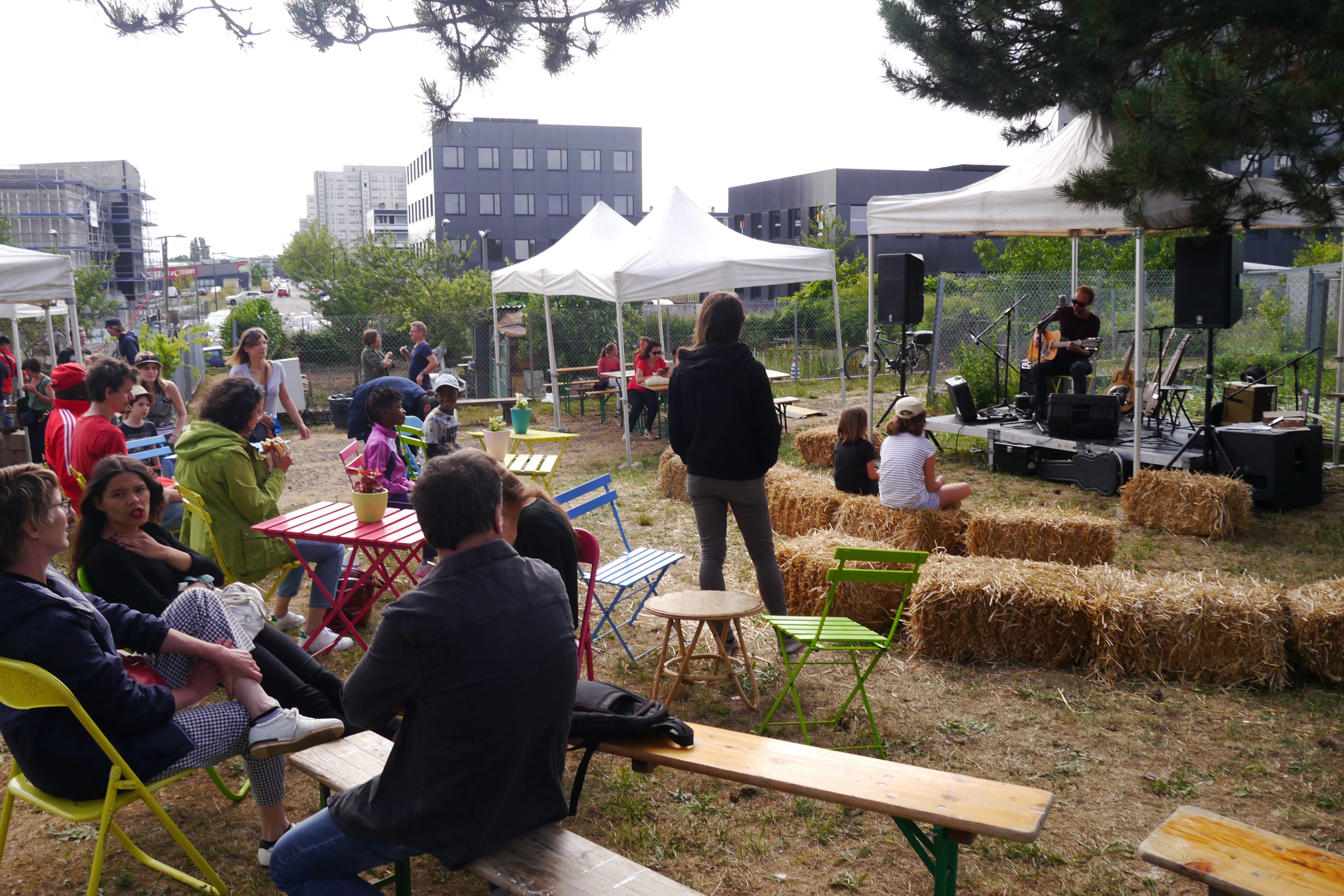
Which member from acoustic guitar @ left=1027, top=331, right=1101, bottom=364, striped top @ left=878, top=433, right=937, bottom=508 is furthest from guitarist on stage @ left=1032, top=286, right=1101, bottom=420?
striped top @ left=878, top=433, right=937, bottom=508

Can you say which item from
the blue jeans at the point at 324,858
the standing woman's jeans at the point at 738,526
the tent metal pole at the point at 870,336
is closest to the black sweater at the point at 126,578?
the blue jeans at the point at 324,858

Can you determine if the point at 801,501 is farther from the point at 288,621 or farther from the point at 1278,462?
the point at 1278,462

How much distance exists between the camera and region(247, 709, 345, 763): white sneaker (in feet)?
9.32

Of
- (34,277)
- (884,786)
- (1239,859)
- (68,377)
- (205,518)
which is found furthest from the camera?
(34,277)

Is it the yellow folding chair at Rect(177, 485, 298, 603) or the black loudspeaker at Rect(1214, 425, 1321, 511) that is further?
the black loudspeaker at Rect(1214, 425, 1321, 511)

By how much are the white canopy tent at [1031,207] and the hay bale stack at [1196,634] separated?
9.03ft

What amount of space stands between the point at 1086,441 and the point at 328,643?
6818mm

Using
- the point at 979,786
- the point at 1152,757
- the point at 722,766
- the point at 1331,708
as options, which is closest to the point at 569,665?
the point at 722,766

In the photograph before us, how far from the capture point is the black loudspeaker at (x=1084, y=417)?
8.72 metres

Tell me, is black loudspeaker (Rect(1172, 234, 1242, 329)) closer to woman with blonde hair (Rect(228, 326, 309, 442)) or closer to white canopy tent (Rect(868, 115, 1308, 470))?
→ white canopy tent (Rect(868, 115, 1308, 470))

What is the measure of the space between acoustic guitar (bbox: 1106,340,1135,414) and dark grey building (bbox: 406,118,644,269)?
5485cm

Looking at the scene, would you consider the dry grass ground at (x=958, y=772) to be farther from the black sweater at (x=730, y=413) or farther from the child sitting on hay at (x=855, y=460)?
the child sitting on hay at (x=855, y=460)

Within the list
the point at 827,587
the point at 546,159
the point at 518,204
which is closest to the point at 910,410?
the point at 827,587

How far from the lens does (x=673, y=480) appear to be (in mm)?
8586
